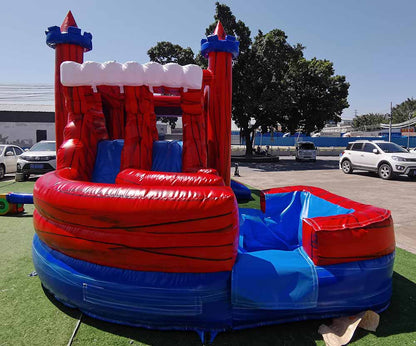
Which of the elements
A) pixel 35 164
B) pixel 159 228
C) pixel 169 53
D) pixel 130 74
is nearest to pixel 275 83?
pixel 169 53

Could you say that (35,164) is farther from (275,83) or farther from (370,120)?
(370,120)

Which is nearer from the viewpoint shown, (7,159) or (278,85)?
(7,159)

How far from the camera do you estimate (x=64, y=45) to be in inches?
200

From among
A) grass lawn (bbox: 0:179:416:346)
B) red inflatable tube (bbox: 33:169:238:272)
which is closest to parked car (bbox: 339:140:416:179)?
grass lawn (bbox: 0:179:416:346)

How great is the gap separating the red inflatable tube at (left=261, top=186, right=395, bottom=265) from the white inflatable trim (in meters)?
2.26

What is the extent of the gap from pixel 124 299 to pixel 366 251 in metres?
2.09

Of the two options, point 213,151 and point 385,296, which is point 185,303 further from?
point 213,151

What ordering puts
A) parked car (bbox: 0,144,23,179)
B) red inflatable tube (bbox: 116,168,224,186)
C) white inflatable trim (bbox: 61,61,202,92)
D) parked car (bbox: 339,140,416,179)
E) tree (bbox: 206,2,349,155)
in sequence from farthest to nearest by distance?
tree (bbox: 206,2,349,155)
parked car (bbox: 339,140,416,179)
parked car (bbox: 0,144,23,179)
white inflatable trim (bbox: 61,61,202,92)
red inflatable tube (bbox: 116,168,224,186)

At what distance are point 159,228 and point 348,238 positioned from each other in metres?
1.60

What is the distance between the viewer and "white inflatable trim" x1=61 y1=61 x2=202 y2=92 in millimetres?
3625

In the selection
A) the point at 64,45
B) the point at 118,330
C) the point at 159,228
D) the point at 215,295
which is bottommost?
the point at 118,330

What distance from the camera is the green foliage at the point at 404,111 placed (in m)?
67.4

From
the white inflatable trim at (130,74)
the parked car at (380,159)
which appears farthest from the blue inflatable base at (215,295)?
the parked car at (380,159)

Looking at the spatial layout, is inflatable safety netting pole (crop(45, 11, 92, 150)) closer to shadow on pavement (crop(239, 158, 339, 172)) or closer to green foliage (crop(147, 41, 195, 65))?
shadow on pavement (crop(239, 158, 339, 172))
